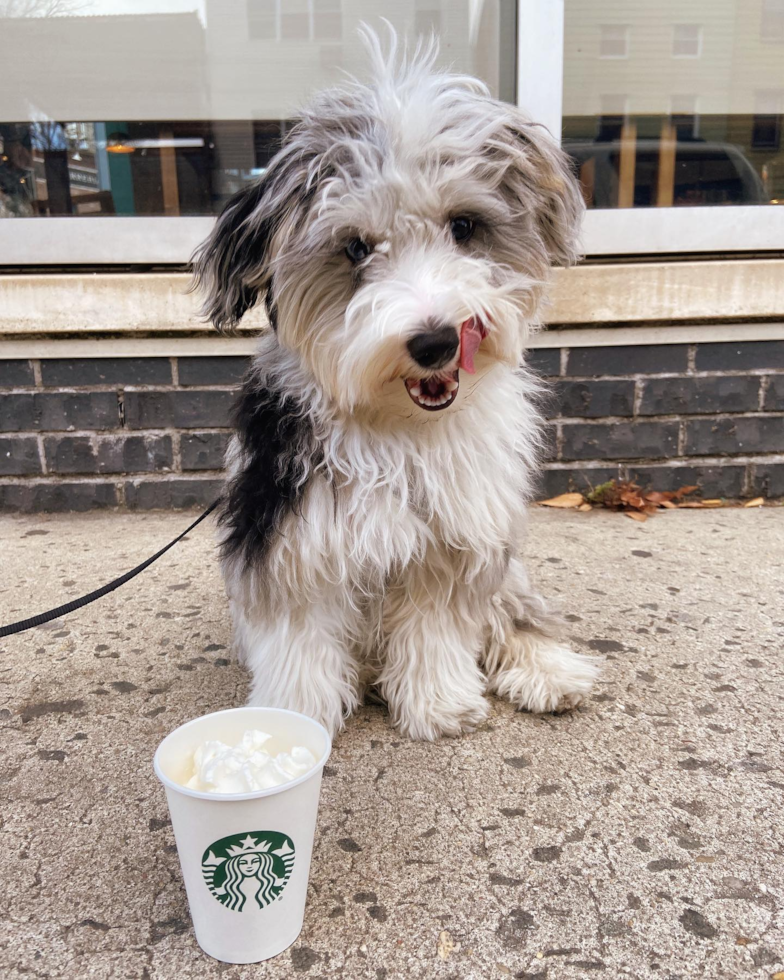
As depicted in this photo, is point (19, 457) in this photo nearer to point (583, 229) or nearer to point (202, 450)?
point (202, 450)

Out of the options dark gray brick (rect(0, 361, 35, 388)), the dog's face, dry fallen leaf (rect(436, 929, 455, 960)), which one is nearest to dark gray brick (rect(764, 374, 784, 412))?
the dog's face

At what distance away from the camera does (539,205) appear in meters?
2.01

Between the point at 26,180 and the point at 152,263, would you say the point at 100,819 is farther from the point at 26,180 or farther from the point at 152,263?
the point at 26,180

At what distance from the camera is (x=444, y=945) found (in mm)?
1489

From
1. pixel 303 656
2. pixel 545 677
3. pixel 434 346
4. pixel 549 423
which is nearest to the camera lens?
pixel 434 346

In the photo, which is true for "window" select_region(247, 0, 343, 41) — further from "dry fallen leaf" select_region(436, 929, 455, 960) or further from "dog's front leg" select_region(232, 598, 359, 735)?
"dry fallen leaf" select_region(436, 929, 455, 960)

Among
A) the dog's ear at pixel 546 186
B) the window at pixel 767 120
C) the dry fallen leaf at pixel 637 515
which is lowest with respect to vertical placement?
the dry fallen leaf at pixel 637 515

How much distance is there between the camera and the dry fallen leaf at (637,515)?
390 cm

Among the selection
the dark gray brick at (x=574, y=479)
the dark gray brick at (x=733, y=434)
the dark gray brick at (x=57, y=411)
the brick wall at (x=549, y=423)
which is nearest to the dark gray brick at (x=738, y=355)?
the brick wall at (x=549, y=423)

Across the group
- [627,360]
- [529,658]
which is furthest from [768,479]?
[529,658]

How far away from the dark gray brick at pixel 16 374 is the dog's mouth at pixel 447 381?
2.79 m

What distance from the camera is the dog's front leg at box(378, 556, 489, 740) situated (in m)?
2.15

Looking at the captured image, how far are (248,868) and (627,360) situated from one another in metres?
3.25

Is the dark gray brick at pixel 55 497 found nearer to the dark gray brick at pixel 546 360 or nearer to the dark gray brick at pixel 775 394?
the dark gray brick at pixel 546 360
